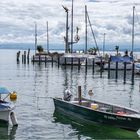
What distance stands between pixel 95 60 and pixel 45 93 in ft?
162

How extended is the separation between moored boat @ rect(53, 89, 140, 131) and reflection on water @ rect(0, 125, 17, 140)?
4.85 metres

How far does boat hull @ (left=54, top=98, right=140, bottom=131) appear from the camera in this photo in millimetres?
28344

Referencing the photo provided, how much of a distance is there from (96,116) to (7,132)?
240 inches

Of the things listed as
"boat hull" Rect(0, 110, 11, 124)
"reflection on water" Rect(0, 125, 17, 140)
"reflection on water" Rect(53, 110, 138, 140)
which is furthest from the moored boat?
"boat hull" Rect(0, 110, 11, 124)

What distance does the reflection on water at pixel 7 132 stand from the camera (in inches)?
1117

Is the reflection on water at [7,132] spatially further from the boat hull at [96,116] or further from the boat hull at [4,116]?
the boat hull at [96,116]

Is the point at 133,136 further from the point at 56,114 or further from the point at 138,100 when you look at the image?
the point at 138,100

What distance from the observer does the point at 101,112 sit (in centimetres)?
3002

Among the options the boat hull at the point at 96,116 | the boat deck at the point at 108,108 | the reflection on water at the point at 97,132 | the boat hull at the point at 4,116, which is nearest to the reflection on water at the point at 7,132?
the boat hull at the point at 4,116

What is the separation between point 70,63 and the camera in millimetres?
103188

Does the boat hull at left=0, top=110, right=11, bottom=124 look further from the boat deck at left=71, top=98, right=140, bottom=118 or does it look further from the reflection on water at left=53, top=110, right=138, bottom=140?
the boat deck at left=71, top=98, right=140, bottom=118

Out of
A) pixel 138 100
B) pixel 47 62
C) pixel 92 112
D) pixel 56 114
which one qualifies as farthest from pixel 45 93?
pixel 47 62

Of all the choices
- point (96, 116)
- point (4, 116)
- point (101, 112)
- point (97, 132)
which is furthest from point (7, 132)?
point (101, 112)

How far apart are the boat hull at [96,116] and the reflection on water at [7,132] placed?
189 inches
